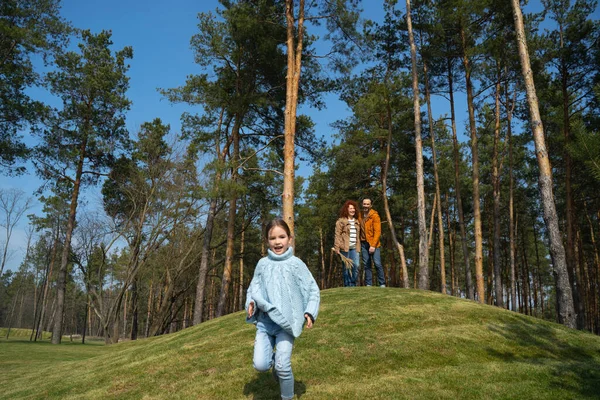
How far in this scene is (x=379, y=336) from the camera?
18.3 feet

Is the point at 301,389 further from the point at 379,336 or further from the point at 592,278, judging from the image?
the point at 592,278

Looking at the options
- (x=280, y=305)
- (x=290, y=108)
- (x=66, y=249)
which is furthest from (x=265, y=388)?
(x=66, y=249)

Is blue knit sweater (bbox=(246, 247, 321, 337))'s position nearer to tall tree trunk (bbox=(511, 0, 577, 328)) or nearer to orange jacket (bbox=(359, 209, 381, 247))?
orange jacket (bbox=(359, 209, 381, 247))

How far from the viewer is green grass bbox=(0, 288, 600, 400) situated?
13.0 feet

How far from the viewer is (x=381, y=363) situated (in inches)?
183

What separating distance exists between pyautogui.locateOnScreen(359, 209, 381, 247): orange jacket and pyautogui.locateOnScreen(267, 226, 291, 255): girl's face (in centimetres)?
565

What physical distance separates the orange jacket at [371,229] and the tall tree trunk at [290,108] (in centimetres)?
179

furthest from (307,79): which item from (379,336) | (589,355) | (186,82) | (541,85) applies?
(589,355)

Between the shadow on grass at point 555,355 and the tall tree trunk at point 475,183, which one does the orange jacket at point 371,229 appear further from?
the tall tree trunk at point 475,183

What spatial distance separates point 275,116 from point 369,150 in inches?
250

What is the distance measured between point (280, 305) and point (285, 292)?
123mm

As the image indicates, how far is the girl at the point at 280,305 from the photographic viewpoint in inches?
133

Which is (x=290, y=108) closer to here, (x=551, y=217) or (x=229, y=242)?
(x=551, y=217)

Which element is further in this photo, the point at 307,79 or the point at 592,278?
the point at 592,278
